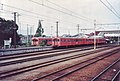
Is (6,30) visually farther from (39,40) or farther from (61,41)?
(61,41)

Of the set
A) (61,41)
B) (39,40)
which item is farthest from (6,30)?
(61,41)

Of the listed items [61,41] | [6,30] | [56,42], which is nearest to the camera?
[61,41]

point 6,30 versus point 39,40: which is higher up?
point 6,30

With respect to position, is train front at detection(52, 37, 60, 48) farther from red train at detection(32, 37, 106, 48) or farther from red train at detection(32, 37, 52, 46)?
red train at detection(32, 37, 52, 46)

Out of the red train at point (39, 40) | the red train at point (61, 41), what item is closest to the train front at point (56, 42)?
the red train at point (61, 41)

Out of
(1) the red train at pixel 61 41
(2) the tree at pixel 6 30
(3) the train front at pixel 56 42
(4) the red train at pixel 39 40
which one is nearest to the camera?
(3) the train front at pixel 56 42

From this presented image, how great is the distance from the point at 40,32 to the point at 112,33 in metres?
47.4

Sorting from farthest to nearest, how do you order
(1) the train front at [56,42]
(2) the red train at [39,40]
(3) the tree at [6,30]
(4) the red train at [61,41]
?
(2) the red train at [39,40] < (3) the tree at [6,30] < (4) the red train at [61,41] < (1) the train front at [56,42]

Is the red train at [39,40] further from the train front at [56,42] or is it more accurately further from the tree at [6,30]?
the train front at [56,42]


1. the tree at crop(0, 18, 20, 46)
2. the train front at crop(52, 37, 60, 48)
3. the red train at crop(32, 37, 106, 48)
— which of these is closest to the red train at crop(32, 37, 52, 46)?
the red train at crop(32, 37, 106, 48)

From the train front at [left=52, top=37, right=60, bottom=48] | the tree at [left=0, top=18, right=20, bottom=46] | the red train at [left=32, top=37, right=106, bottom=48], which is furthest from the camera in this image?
the tree at [left=0, top=18, right=20, bottom=46]

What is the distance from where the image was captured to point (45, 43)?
56.7 meters

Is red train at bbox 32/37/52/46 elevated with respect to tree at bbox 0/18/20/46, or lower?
lower

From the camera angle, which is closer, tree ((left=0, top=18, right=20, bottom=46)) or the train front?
the train front
